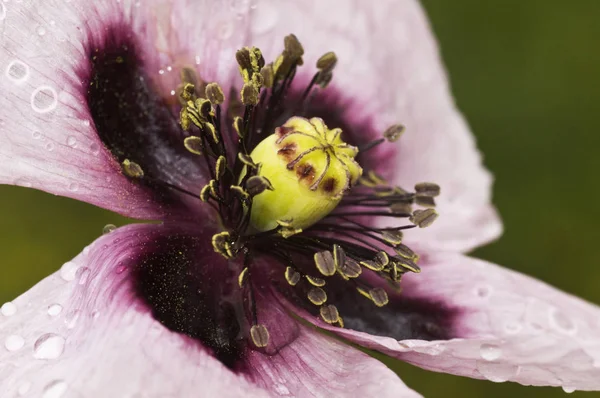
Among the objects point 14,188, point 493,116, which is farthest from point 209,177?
point 493,116

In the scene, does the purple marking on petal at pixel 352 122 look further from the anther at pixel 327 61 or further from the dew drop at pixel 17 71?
the dew drop at pixel 17 71

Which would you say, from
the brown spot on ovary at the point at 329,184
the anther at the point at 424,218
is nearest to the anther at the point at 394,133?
the anther at the point at 424,218

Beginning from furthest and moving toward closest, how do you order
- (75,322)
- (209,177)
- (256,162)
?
(209,177), (256,162), (75,322)

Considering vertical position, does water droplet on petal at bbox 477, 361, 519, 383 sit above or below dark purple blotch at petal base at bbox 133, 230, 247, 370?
below

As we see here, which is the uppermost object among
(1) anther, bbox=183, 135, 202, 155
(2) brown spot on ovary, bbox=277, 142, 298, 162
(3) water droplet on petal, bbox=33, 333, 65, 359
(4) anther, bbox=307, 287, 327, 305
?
(3) water droplet on petal, bbox=33, 333, 65, 359

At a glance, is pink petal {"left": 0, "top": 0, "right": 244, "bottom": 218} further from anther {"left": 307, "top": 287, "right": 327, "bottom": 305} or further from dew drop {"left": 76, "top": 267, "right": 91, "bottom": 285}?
anther {"left": 307, "top": 287, "right": 327, "bottom": 305}

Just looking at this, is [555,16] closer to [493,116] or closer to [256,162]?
[493,116]

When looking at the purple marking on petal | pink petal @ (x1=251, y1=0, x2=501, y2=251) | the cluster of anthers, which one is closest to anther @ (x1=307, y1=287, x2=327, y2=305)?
the cluster of anthers
